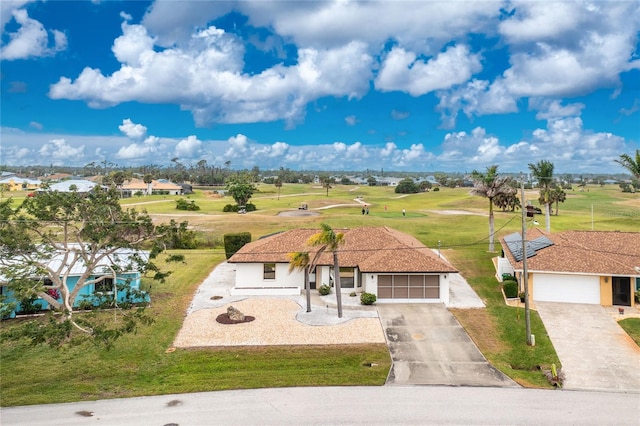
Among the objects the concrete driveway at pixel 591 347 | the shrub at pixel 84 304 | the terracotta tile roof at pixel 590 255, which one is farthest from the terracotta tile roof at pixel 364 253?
the shrub at pixel 84 304

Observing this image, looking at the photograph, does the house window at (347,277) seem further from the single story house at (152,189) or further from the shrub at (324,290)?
the single story house at (152,189)

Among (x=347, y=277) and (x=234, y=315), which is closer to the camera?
(x=234, y=315)

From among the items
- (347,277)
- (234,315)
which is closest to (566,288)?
(347,277)

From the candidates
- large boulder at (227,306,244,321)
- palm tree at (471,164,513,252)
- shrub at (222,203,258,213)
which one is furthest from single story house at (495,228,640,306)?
shrub at (222,203,258,213)

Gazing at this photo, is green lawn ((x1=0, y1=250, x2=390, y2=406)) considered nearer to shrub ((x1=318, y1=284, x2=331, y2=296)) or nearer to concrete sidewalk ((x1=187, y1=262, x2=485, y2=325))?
concrete sidewalk ((x1=187, y1=262, x2=485, y2=325))

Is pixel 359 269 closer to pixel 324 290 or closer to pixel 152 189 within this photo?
pixel 324 290

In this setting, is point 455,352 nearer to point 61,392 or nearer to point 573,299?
point 573,299
